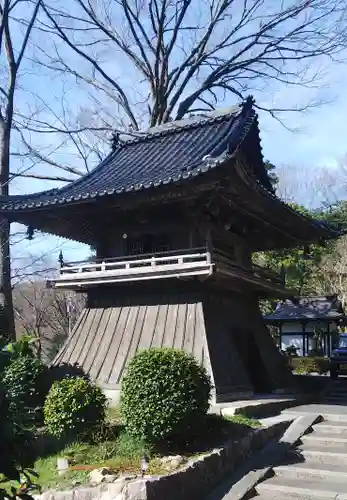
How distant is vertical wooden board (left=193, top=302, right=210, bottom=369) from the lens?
11.4 m

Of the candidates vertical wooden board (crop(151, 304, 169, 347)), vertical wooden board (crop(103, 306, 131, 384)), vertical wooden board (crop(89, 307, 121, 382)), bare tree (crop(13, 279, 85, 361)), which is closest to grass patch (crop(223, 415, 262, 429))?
vertical wooden board (crop(151, 304, 169, 347))

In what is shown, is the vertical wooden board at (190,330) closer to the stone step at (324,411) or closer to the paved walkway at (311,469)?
the stone step at (324,411)

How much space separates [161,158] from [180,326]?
16.5 feet

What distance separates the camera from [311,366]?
81.9 feet

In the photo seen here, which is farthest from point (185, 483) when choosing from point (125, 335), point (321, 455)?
point (125, 335)

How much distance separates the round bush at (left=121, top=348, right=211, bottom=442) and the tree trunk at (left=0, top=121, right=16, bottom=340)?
19.5ft

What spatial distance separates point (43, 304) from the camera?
114 feet

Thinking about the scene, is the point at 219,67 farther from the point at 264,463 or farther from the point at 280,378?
the point at 264,463

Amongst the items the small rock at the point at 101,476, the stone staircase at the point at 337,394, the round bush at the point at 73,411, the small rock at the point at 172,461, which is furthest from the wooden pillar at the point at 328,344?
the small rock at the point at 101,476

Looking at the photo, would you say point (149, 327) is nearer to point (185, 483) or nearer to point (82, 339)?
point (82, 339)

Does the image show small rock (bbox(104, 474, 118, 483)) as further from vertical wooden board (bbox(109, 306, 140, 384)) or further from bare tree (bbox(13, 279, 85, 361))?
bare tree (bbox(13, 279, 85, 361))

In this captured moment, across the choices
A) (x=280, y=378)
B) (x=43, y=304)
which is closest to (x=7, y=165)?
(x=280, y=378)

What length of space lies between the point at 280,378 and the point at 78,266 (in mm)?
6618

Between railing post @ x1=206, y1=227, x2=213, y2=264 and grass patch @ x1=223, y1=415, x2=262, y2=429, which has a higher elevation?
railing post @ x1=206, y1=227, x2=213, y2=264
